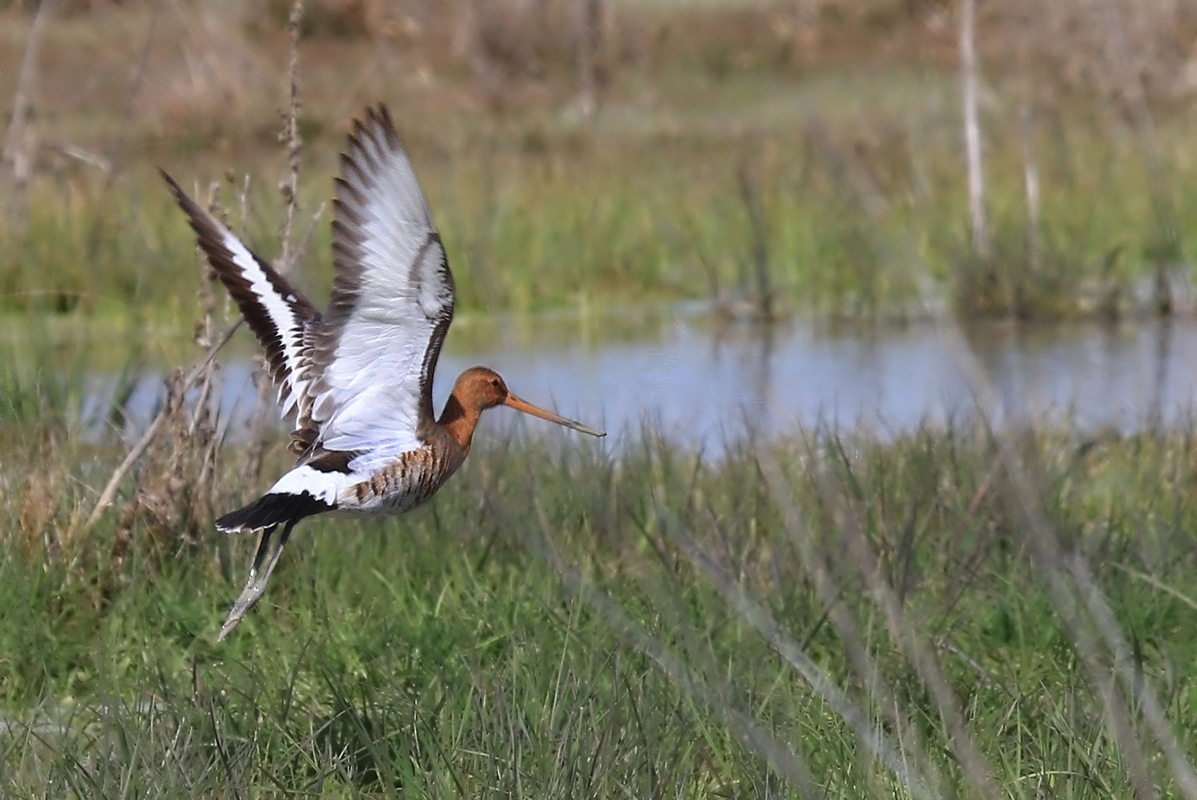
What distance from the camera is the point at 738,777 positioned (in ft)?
11.3

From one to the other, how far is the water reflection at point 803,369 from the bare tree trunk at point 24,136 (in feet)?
3.04

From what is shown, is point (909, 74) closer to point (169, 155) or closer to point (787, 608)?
point (169, 155)

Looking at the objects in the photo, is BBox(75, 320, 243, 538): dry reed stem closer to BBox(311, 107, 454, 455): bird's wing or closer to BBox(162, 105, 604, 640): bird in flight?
BBox(162, 105, 604, 640): bird in flight

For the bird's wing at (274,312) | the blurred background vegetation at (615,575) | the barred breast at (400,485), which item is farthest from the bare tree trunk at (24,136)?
the barred breast at (400,485)

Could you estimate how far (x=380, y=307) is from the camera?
3578 mm

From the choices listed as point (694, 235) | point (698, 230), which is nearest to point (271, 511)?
point (694, 235)

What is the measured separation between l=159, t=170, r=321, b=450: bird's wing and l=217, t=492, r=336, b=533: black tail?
0.27 m

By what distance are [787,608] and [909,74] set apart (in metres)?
17.4

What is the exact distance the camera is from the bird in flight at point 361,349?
3459 mm

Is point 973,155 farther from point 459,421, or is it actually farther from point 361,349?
point 361,349

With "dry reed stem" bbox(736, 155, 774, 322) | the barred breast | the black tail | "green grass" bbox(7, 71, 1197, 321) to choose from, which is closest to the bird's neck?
the barred breast

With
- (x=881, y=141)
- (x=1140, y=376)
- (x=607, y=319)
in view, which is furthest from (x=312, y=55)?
(x=1140, y=376)

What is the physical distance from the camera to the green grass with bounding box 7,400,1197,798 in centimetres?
324

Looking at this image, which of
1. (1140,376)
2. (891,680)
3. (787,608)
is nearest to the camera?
(891,680)
